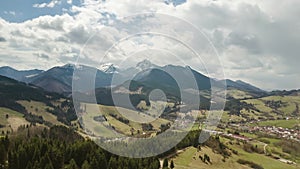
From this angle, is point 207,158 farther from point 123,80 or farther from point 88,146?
point 123,80

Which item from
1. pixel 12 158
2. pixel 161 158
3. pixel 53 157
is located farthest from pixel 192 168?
pixel 12 158

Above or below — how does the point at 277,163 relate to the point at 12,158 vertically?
below

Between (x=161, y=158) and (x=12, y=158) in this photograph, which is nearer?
(x=12, y=158)

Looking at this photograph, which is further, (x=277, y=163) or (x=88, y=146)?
(x=277, y=163)

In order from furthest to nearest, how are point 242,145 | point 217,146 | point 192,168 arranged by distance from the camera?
point 242,145 < point 217,146 < point 192,168

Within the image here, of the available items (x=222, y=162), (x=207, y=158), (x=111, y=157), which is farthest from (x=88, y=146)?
(x=222, y=162)

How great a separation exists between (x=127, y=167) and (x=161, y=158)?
88.8 ft

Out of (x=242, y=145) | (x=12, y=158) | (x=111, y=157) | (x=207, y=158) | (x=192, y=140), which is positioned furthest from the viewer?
(x=242, y=145)

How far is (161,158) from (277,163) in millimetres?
66592

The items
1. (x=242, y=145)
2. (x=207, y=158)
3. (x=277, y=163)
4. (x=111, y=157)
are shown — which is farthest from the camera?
(x=242, y=145)

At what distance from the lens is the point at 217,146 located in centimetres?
12294

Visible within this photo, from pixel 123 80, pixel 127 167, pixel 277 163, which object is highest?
pixel 123 80

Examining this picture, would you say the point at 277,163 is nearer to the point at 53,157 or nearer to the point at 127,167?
the point at 127,167

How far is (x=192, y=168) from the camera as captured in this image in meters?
86.5
